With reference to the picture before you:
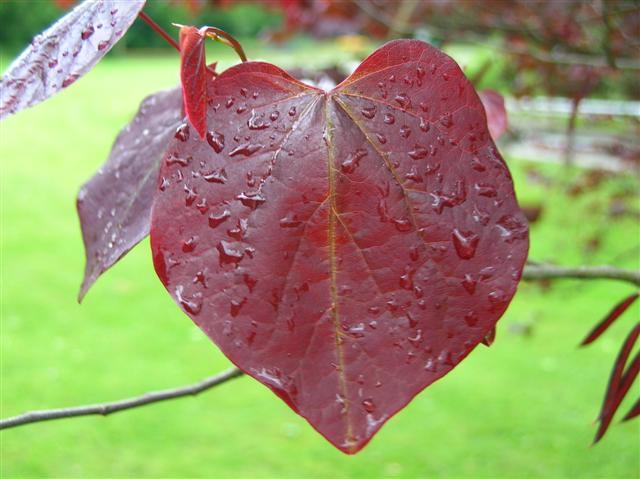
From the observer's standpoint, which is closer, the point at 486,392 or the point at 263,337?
the point at 263,337

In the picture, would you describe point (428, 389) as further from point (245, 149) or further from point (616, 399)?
point (245, 149)

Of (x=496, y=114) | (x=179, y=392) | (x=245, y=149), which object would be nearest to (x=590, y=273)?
(x=496, y=114)

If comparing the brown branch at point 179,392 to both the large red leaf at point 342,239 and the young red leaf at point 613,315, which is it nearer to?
the young red leaf at point 613,315

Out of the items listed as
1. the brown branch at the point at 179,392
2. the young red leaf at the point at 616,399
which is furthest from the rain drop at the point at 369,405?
the young red leaf at the point at 616,399

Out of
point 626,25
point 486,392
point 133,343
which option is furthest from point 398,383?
point 133,343

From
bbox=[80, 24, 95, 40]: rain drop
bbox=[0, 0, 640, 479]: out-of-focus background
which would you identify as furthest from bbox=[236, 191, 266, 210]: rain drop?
bbox=[0, 0, 640, 479]: out-of-focus background

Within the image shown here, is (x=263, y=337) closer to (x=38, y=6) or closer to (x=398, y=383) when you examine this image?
(x=398, y=383)
